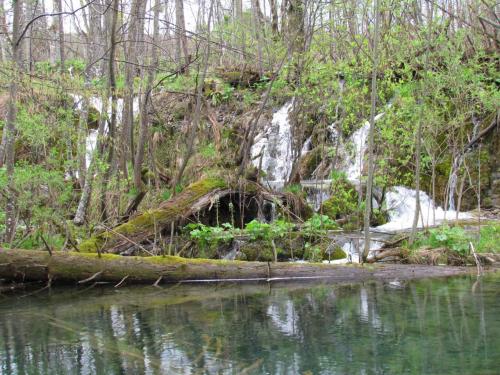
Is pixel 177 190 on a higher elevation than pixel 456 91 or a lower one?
lower

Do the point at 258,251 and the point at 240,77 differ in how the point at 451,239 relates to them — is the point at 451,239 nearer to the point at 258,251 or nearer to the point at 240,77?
the point at 258,251

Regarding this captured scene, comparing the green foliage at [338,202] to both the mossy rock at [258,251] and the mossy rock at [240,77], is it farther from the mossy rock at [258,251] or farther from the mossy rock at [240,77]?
the mossy rock at [240,77]

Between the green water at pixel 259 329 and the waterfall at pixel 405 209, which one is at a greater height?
the waterfall at pixel 405 209

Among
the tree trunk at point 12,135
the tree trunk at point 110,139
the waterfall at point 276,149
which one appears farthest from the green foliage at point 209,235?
the waterfall at point 276,149

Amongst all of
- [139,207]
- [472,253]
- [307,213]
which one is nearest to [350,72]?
[307,213]

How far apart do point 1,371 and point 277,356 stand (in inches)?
106

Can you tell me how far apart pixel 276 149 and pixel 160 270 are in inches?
381

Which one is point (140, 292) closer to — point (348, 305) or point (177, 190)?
point (348, 305)

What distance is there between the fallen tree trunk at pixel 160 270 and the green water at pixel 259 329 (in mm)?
316

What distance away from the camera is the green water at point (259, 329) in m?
5.45

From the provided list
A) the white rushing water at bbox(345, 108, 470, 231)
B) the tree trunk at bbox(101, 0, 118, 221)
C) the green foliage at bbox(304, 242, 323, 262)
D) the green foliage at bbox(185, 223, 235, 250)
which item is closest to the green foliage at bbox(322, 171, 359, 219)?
the white rushing water at bbox(345, 108, 470, 231)

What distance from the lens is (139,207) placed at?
44.8 feet

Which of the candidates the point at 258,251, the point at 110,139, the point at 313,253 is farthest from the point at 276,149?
the point at 313,253

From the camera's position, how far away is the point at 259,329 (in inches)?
268
